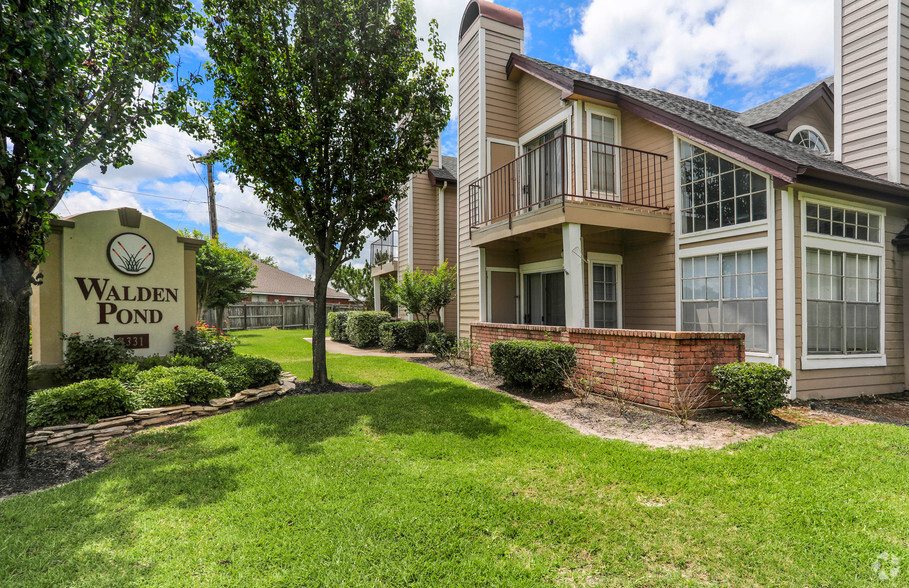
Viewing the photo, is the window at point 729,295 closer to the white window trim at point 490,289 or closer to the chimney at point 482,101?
the white window trim at point 490,289

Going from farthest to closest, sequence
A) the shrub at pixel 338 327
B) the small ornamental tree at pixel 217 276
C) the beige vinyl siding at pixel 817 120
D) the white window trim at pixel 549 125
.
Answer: the shrub at pixel 338 327, the small ornamental tree at pixel 217 276, the beige vinyl siding at pixel 817 120, the white window trim at pixel 549 125

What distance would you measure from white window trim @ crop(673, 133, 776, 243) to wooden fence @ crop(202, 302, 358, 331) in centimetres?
2019

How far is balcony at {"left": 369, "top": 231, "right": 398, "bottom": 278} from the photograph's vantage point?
16.3 m

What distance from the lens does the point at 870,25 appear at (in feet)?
25.5

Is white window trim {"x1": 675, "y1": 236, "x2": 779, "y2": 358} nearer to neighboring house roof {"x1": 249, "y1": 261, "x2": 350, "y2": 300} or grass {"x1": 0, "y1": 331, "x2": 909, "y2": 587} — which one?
grass {"x1": 0, "y1": 331, "x2": 909, "y2": 587}

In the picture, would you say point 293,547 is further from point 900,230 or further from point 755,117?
point 755,117

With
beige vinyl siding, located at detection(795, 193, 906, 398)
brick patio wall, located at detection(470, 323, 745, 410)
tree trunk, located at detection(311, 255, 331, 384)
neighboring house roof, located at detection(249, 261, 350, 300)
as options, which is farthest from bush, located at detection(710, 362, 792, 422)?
neighboring house roof, located at detection(249, 261, 350, 300)

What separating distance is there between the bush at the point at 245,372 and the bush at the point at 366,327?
7.37m

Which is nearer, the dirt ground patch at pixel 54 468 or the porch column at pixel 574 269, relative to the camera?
the dirt ground patch at pixel 54 468

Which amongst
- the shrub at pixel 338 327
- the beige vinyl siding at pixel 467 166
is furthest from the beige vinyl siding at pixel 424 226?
the shrub at pixel 338 327

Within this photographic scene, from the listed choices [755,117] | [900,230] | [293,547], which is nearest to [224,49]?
[293,547]

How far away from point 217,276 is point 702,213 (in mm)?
14200

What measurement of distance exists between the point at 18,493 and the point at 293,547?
291 cm

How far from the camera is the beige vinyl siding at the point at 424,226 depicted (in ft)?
49.3
